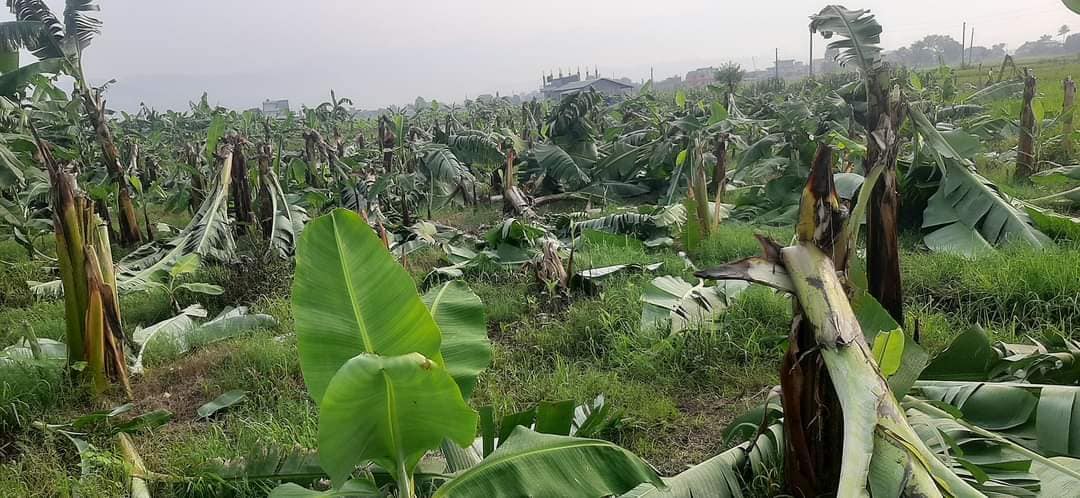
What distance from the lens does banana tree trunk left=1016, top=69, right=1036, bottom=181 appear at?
566 cm

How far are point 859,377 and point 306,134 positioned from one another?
733 cm

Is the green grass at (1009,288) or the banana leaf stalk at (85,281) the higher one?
the banana leaf stalk at (85,281)

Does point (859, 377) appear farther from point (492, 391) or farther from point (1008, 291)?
point (1008, 291)

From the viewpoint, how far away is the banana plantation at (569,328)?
1.34 meters

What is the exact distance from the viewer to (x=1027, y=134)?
5852 millimetres

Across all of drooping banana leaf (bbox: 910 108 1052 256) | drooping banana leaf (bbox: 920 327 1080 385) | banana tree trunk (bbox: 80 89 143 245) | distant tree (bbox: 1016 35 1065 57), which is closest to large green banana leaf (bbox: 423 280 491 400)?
drooping banana leaf (bbox: 920 327 1080 385)

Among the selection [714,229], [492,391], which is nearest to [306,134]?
[714,229]

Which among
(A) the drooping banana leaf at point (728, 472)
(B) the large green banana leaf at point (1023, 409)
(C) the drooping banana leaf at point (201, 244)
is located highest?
(C) the drooping banana leaf at point (201, 244)

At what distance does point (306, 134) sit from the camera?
746cm

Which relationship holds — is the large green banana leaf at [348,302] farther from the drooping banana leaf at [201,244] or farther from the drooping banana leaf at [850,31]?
the drooping banana leaf at [201,244]

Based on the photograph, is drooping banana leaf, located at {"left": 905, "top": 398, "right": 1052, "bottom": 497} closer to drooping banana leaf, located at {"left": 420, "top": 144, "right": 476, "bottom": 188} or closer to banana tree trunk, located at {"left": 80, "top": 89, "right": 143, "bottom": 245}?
drooping banana leaf, located at {"left": 420, "top": 144, "right": 476, "bottom": 188}

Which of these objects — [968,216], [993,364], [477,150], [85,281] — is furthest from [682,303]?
[477,150]

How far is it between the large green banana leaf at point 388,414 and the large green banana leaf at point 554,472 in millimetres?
115

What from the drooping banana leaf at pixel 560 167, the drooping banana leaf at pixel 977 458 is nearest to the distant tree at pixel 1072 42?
the drooping banana leaf at pixel 560 167
